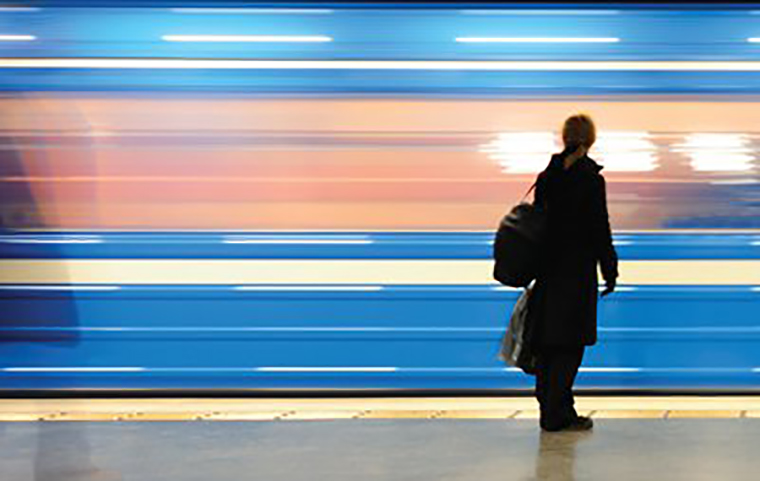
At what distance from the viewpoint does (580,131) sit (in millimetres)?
5000

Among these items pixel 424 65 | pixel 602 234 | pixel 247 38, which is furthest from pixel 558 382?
pixel 247 38

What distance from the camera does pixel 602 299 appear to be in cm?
606

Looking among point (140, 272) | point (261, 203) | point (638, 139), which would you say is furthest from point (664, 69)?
point (140, 272)

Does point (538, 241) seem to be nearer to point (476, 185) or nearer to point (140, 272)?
point (476, 185)

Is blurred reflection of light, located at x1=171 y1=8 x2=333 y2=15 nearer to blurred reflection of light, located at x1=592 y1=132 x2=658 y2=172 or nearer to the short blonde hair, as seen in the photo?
blurred reflection of light, located at x1=592 y1=132 x2=658 y2=172

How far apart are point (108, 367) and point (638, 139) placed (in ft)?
8.41

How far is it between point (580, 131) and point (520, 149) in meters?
1.12

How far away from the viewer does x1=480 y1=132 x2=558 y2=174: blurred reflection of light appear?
6.10 m

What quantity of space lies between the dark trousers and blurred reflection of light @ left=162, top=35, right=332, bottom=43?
187 centimetres

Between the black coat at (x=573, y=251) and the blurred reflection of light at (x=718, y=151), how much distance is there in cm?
122

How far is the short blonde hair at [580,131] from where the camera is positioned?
5.00 metres

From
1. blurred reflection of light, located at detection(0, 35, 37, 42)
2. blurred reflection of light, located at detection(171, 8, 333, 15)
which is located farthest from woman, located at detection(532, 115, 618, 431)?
blurred reflection of light, located at detection(0, 35, 37, 42)

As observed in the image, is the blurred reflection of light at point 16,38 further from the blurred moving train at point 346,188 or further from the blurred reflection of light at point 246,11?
the blurred reflection of light at point 246,11

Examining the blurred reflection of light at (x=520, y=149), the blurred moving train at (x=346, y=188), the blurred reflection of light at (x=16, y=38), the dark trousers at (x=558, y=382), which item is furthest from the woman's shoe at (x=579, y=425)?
the blurred reflection of light at (x=16, y=38)
